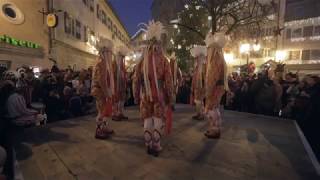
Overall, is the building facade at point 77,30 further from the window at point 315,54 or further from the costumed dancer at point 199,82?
the window at point 315,54

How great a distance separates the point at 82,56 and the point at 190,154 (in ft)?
55.8

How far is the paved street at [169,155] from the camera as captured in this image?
3531 millimetres

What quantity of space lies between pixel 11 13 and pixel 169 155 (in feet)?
36.0

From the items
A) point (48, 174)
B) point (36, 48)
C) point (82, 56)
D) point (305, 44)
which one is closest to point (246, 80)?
point (48, 174)

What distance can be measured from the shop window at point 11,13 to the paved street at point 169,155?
737cm

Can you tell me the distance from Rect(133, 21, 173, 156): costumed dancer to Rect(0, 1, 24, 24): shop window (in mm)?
9358

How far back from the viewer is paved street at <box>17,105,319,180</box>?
3.53 meters

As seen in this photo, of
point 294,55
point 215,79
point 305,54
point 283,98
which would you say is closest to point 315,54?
point 305,54

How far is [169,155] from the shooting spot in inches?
168

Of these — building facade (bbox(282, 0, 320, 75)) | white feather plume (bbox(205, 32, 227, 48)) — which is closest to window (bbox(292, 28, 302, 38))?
building facade (bbox(282, 0, 320, 75))

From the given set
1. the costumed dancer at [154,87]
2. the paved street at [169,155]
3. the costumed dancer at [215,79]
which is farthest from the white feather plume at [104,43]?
the costumed dancer at [215,79]

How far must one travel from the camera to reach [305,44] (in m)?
25.4

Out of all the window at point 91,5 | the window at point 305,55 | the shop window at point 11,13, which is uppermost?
the window at point 91,5

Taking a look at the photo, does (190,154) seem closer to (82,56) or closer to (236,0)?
(236,0)
